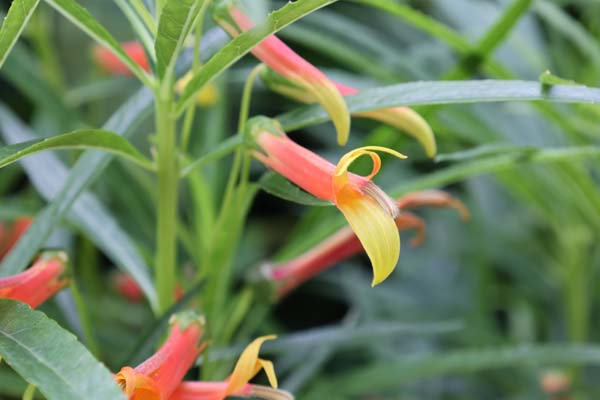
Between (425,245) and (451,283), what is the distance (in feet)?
0.29

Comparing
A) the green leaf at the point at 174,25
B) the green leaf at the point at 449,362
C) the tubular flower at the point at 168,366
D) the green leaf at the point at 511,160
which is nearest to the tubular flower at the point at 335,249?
the green leaf at the point at 511,160

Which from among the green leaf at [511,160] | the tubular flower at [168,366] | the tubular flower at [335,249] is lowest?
the tubular flower at [168,366]

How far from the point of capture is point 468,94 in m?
0.58

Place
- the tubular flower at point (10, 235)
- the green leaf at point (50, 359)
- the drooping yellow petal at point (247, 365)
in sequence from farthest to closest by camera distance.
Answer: the tubular flower at point (10, 235), the drooping yellow petal at point (247, 365), the green leaf at point (50, 359)

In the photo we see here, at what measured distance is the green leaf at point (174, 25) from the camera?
520mm

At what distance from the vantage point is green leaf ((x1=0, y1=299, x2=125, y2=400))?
437 mm

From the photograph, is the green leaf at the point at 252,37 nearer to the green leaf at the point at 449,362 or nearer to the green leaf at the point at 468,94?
the green leaf at the point at 468,94

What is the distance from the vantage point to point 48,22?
1378 mm

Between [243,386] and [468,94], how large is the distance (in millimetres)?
247

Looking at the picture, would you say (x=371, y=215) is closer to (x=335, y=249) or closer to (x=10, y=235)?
(x=335, y=249)

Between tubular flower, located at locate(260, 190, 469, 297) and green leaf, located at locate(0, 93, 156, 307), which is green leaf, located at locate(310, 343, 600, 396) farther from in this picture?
green leaf, located at locate(0, 93, 156, 307)

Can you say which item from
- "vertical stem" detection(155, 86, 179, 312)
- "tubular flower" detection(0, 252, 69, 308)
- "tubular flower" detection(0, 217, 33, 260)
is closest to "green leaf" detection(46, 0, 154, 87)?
"vertical stem" detection(155, 86, 179, 312)

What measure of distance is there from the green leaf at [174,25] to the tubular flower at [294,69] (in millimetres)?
69

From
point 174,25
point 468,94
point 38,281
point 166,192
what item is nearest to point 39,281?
point 38,281
